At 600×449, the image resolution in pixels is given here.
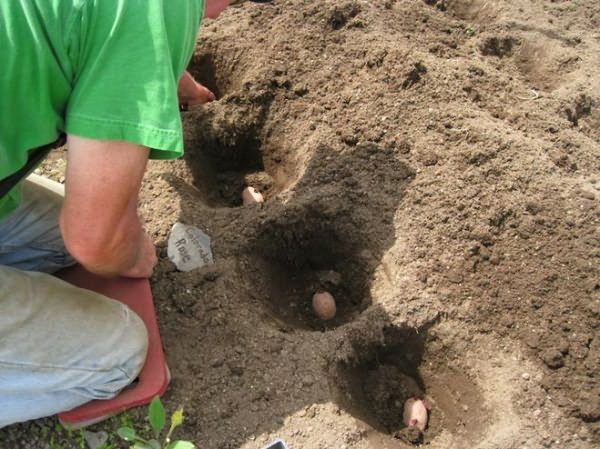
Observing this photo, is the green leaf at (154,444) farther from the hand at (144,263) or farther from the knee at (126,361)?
the hand at (144,263)

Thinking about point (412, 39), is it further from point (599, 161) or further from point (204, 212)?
point (204, 212)

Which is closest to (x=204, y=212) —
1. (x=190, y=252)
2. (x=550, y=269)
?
(x=190, y=252)

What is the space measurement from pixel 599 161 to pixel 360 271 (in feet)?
3.95

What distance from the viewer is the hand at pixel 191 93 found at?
9.45ft

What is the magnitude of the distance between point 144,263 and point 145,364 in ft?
1.18

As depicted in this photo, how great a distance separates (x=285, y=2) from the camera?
3.37 metres

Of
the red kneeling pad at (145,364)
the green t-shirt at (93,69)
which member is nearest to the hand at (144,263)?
the red kneeling pad at (145,364)

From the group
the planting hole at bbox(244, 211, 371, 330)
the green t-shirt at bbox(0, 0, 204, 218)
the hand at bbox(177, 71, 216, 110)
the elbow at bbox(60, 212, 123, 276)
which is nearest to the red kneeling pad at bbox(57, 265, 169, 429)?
the elbow at bbox(60, 212, 123, 276)

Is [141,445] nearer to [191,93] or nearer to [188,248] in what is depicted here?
[188,248]

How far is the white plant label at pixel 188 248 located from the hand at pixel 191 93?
877 mm

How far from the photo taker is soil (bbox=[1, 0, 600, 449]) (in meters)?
1.97

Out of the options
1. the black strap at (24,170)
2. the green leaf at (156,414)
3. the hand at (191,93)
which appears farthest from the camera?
the hand at (191,93)

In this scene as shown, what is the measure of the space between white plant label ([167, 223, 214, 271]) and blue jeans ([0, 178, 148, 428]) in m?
0.38

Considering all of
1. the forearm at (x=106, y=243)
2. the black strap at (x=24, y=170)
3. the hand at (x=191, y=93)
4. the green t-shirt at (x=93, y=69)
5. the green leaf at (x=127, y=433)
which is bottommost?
the green leaf at (x=127, y=433)
